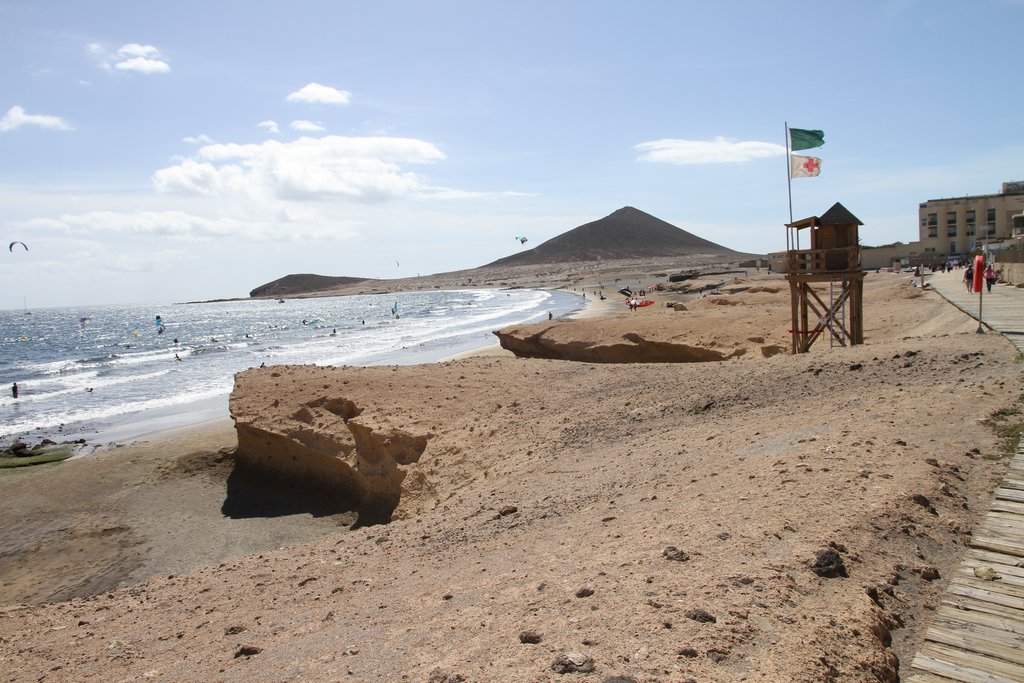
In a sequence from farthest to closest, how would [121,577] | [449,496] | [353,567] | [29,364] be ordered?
1. [29,364]
2. [121,577]
3. [449,496]
4. [353,567]

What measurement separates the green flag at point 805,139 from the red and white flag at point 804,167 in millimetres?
329

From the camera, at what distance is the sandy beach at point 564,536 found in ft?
14.1

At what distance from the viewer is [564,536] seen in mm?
6605

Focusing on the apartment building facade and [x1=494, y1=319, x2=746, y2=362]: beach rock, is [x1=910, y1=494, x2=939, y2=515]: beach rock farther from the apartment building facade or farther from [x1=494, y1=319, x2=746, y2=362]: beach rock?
the apartment building facade

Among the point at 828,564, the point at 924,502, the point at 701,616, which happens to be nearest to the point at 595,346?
the point at 924,502

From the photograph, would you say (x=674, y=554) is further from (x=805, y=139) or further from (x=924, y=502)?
(x=805, y=139)

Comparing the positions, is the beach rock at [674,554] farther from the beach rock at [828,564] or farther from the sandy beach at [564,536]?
the beach rock at [828,564]

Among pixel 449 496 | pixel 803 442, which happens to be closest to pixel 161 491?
pixel 449 496

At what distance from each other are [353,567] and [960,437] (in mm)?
6512

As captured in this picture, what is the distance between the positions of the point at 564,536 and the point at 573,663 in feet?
8.89

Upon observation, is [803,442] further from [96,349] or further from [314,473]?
[96,349]

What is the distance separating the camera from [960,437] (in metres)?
7.25

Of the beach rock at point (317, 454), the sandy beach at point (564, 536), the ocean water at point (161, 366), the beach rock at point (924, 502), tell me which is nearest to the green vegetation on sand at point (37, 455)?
the ocean water at point (161, 366)

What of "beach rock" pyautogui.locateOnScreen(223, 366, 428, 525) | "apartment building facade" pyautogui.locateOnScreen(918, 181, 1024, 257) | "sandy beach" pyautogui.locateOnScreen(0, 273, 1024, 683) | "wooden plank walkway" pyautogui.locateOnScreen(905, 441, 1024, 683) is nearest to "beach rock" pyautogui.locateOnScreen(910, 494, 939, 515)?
"sandy beach" pyautogui.locateOnScreen(0, 273, 1024, 683)
